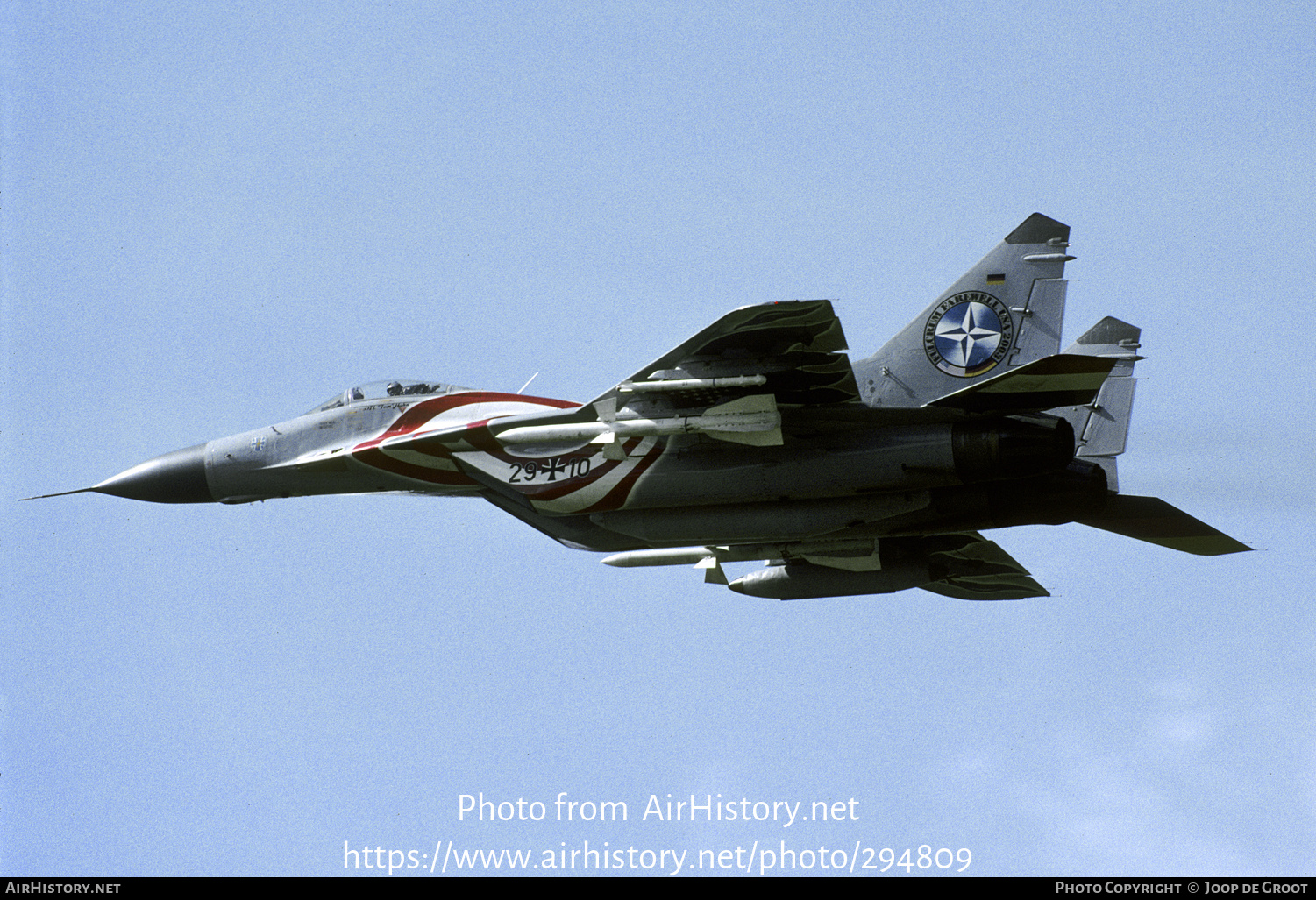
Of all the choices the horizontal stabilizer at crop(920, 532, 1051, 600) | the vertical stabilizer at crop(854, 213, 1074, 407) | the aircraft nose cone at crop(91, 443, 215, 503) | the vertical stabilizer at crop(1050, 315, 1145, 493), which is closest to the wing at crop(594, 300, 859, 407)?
the vertical stabilizer at crop(854, 213, 1074, 407)

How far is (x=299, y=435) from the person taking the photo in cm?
1962

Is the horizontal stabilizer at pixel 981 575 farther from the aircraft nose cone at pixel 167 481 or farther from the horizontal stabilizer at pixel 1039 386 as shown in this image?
the aircraft nose cone at pixel 167 481

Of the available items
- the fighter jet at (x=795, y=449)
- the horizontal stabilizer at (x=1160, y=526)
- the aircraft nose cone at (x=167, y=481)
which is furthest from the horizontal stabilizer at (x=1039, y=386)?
the aircraft nose cone at (x=167, y=481)

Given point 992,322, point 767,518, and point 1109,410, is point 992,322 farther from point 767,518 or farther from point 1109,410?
point 767,518

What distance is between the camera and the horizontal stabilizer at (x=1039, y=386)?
1598 cm

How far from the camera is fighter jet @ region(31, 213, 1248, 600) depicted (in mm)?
16719

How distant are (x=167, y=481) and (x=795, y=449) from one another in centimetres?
815

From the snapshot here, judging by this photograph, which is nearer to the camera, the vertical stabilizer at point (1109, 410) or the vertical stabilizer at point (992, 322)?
the vertical stabilizer at point (992, 322)

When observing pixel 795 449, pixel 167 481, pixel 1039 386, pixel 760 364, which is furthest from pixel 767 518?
pixel 167 481

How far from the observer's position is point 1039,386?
643 inches

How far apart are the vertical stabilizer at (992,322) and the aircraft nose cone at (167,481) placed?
8.49 metres
